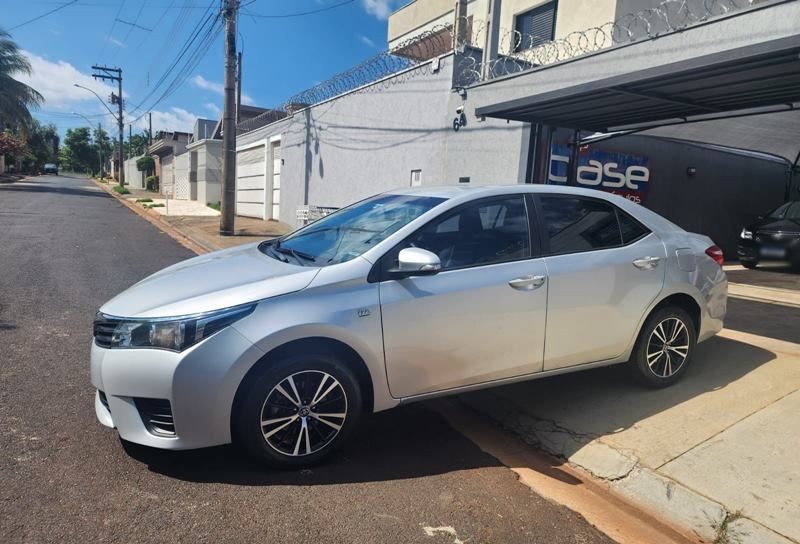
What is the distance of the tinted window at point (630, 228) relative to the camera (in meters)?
4.23

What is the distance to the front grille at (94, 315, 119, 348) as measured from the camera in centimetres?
306

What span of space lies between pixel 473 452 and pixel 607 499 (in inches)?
33.2

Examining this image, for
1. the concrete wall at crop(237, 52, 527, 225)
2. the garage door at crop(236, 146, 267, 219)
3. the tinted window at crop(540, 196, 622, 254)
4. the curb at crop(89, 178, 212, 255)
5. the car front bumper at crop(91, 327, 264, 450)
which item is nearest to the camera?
the car front bumper at crop(91, 327, 264, 450)

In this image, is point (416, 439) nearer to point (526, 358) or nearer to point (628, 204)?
point (526, 358)

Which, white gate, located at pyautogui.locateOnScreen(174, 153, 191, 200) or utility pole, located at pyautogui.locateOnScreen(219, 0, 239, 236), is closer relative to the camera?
utility pole, located at pyautogui.locateOnScreen(219, 0, 239, 236)

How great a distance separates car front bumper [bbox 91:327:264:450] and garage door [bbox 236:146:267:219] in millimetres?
17795

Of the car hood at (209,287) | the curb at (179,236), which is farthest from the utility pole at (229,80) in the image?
the car hood at (209,287)

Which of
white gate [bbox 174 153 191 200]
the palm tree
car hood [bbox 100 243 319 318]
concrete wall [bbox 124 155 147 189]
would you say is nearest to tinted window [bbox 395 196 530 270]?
car hood [bbox 100 243 319 318]

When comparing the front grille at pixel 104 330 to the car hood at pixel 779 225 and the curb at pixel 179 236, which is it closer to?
the curb at pixel 179 236

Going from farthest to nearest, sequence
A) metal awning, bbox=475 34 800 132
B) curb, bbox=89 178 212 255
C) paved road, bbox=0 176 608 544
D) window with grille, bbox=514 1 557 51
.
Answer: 1. window with grille, bbox=514 1 557 51
2. curb, bbox=89 178 212 255
3. metal awning, bbox=475 34 800 132
4. paved road, bbox=0 176 608 544

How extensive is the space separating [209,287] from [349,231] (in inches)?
43.5

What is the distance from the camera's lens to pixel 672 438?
3666 mm

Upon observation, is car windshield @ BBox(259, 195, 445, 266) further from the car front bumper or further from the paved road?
the paved road

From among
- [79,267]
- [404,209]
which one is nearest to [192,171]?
[79,267]
